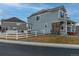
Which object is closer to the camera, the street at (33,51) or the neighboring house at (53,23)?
the street at (33,51)

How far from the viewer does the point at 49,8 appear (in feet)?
46.6

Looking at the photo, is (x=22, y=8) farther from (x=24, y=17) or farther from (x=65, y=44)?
(x=65, y=44)

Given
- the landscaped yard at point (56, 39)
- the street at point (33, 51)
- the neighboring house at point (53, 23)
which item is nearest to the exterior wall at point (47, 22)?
the neighboring house at point (53, 23)

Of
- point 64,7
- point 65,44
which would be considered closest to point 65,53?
point 65,44

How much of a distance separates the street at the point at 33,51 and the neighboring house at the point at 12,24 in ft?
1.60

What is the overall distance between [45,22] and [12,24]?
0.94 metres

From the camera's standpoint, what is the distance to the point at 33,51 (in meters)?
14.2

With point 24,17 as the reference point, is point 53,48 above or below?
below

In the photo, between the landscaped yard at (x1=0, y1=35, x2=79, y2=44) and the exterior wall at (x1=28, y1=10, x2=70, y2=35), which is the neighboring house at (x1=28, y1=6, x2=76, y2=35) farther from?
the landscaped yard at (x1=0, y1=35, x2=79, y2=44)

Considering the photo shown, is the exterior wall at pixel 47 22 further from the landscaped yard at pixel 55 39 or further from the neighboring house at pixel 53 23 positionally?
the landscaped yard at pixel 55 39

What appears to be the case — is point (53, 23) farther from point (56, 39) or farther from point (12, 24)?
point (12, 24)

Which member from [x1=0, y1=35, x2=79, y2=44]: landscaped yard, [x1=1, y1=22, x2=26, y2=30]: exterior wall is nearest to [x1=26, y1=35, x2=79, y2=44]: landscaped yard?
[x1=0, y1=35, x2=79, y2=44]: landscaped yard

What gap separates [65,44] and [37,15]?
114 centimetres

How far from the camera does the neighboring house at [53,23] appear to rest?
14.4 m
